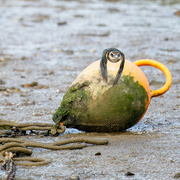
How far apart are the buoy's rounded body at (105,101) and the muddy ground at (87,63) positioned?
0.48 feet

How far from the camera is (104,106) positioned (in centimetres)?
403

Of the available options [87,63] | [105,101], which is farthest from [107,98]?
[87,63]

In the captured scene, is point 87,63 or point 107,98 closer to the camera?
point 107,98

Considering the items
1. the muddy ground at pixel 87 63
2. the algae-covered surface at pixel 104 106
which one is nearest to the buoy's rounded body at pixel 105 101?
the algae-covered surface at pixel 104 106

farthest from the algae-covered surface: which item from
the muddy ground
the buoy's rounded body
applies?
the muddy ground

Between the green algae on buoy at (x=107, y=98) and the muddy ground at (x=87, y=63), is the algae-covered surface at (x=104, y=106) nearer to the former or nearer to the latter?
the green algae on buoy at (x=107, y=98)

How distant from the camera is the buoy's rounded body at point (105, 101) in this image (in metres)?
4.04

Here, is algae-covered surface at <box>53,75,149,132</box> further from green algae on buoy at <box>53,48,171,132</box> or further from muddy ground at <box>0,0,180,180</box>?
muddy ground at <box>0,0,180,180</box>

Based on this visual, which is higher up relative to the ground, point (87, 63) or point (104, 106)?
point (104, 106)

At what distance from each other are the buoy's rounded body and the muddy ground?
146 millimetres

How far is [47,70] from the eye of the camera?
7703 mm

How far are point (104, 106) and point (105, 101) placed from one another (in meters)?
0.05

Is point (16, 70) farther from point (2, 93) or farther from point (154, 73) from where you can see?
point (154, 73)

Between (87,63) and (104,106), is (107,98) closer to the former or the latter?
(104,106)
